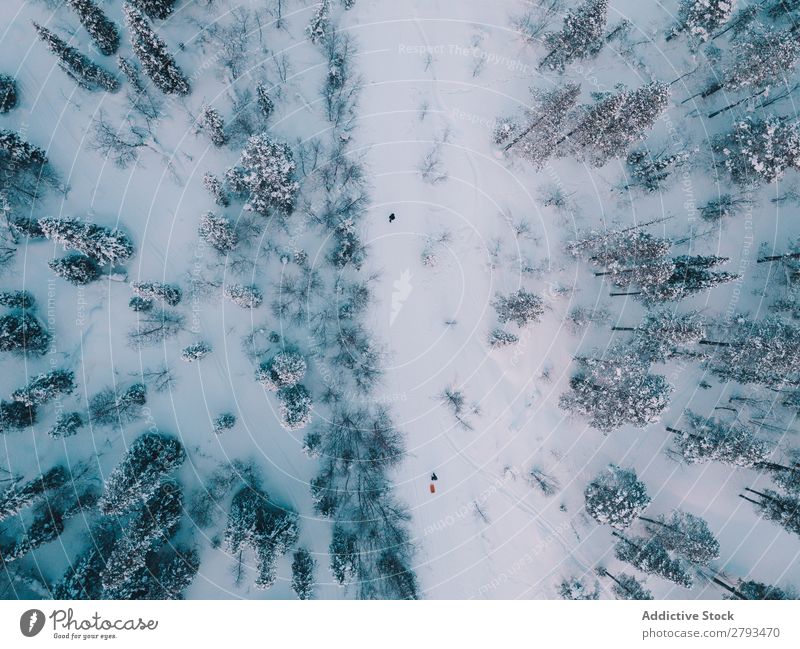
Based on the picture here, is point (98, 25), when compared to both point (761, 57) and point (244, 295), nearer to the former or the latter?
point (244, 295)

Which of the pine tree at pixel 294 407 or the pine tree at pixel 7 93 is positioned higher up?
the pine tree at pixel 7 93

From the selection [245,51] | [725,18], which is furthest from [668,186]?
[245,51]

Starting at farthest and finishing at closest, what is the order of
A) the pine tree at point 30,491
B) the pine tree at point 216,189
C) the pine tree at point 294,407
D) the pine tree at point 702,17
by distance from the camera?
the pine tree at point 702,17 → the pine tree at point 294,407 → the pine tree at point 216,189 → the pine tree at point 30,491

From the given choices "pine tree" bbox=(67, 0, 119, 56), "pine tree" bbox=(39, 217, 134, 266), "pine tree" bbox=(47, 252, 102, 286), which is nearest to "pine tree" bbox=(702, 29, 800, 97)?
"pine tree" bbox=(67, 0, 119, 56)

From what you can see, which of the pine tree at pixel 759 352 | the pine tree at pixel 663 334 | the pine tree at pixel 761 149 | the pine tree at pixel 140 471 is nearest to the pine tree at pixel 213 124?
the pine tree at pixel 140 471

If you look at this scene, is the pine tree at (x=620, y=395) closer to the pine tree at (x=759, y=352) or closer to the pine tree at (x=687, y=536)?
the pine tree at (x=759, y=352)

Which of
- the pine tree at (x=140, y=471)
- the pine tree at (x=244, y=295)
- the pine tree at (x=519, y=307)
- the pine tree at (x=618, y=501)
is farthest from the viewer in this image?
the pine tree at (x=519, y=307)

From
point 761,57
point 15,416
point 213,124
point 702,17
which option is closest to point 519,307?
point 761,57
